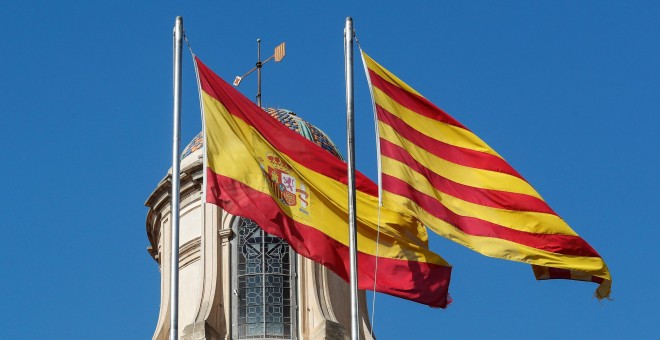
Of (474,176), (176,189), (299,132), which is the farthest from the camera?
(299,132)

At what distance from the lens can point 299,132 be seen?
139ft

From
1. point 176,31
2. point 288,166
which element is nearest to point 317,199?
point 288,166

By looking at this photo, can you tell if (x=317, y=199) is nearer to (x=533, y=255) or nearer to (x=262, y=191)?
(x=262, y=191)

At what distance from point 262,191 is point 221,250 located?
7.87m

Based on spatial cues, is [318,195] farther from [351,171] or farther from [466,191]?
[466,191]

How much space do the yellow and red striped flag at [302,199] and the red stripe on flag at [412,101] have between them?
1487mm

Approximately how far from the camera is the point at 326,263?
33.9 m

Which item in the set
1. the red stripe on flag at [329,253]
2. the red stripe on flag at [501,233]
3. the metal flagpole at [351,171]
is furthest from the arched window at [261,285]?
the metal flagpole at [351,171]

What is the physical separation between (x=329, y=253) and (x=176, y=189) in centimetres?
303

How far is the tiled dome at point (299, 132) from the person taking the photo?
42656 mm

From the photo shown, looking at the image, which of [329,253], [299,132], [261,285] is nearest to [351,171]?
[329,253]

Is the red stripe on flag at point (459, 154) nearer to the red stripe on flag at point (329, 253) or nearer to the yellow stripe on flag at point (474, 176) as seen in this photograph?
the yellow stripe on flag at point (474, 176)

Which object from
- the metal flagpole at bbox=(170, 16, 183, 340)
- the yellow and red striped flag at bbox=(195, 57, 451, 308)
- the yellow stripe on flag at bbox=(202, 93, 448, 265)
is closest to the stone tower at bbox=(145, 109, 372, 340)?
the yellow stripe on flag at bbox=(202, 93, 448, 265)

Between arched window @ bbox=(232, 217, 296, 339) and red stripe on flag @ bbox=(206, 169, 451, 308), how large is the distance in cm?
634
